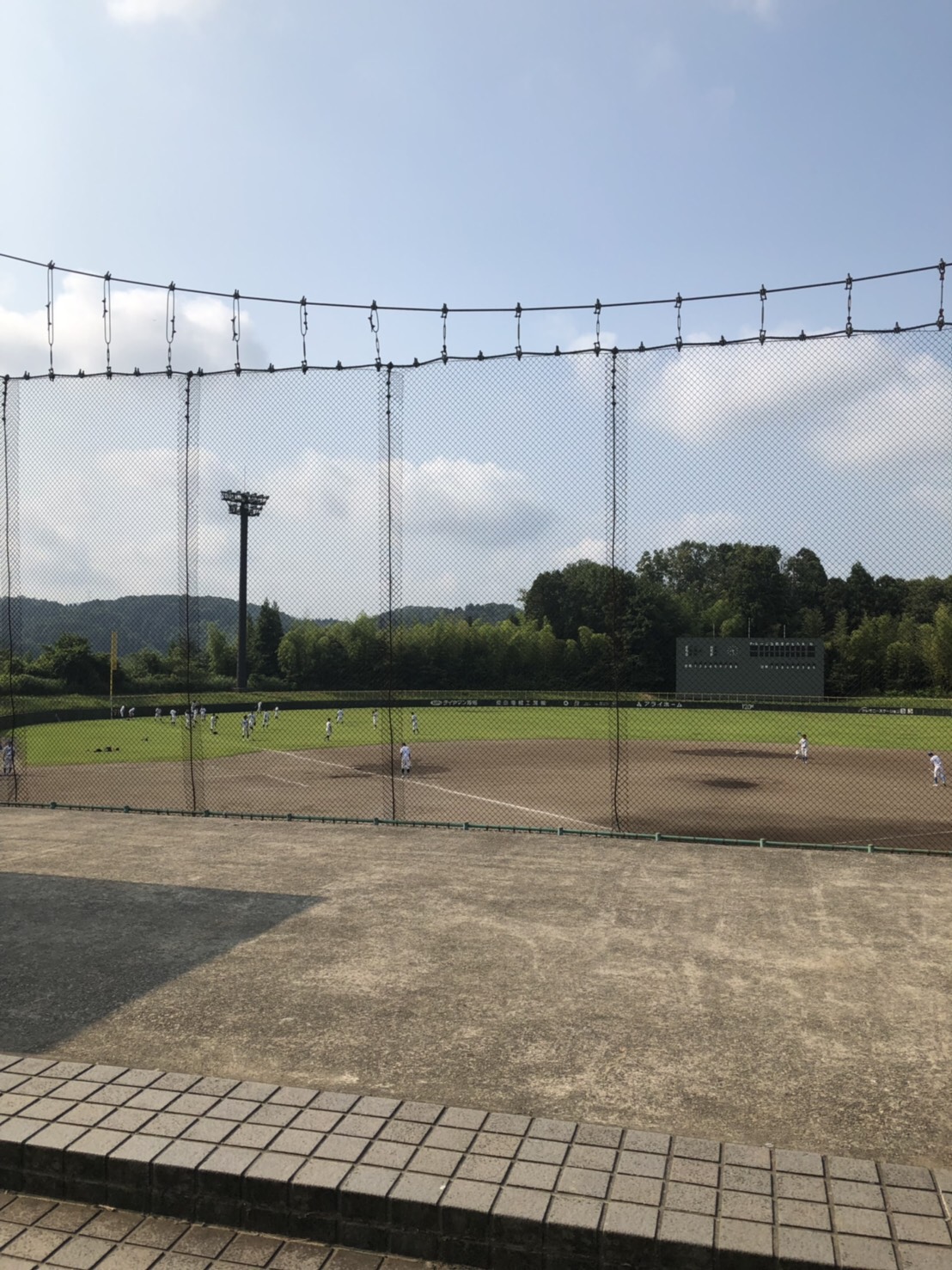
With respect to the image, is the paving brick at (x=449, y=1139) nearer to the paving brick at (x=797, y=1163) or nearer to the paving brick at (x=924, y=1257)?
the paving brick at (x=797, y=1163)

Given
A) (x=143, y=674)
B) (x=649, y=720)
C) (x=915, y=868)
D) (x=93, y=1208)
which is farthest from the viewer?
(x=143, y=674)

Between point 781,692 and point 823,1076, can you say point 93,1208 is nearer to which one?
point 823,1076

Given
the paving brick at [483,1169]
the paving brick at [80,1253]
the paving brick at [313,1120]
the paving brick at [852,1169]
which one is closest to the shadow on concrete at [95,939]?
the paving brick at [80,1253]

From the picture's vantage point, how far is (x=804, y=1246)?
304cm

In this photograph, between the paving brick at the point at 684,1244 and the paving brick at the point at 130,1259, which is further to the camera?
the paving brick at the point at 130,1259

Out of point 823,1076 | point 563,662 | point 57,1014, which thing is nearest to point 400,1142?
point 823,1076

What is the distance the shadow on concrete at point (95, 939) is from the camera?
5262mm

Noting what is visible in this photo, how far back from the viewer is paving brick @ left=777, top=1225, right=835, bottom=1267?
298 centimetres

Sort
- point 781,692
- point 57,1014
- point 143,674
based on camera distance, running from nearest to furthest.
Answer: point 57,1014
point 781,692
point 143,674

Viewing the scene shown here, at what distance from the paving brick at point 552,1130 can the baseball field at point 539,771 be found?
18.8ft

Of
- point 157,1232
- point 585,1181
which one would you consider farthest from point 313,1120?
point 585,1181

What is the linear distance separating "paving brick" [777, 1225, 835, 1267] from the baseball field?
21.6 ft

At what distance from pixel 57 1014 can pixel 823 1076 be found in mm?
4033

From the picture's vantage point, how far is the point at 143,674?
4566cm
